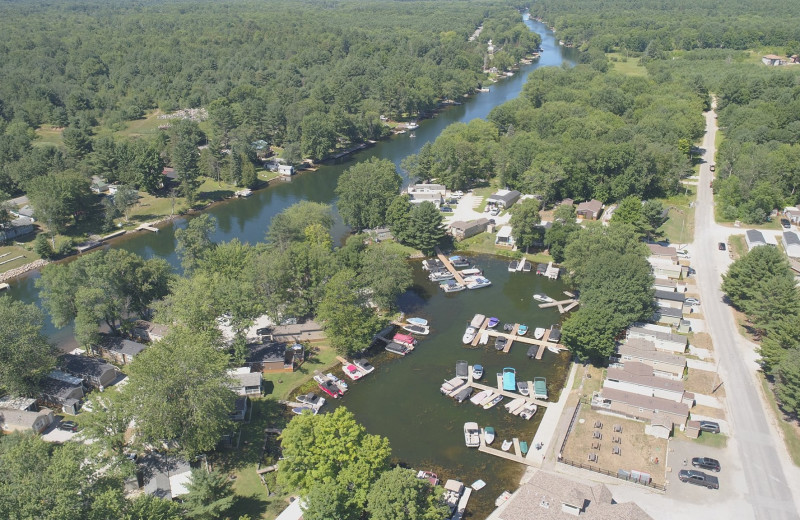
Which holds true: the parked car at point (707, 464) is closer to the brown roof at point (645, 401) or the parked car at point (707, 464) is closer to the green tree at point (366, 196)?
the brown roof at point (645, 401)

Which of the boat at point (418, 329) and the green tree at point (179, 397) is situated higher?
the green tree at point (179, 397)

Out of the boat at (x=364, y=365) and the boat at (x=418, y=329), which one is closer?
the boat at (x=364, y=365)

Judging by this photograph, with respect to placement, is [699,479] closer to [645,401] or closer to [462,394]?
[645,401]

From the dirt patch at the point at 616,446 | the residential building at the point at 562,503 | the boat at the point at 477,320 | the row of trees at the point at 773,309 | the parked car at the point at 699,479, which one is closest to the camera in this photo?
the residential building at the point at 562,503

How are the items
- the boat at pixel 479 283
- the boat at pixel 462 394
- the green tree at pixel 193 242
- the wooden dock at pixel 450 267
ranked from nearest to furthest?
1. the boat at pixel 462 394
2. the green tree at pixel 193 242
3. the boat at pixel 479 283
4. the wooden dock at pixel 450 267

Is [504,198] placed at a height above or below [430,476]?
above

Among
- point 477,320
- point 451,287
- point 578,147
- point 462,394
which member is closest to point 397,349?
point 462,394

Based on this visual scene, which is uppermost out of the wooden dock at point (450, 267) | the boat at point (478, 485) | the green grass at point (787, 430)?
the wooden dock at point (450, 267)

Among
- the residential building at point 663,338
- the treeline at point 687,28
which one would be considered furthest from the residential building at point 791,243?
the treeline at point 687,28
